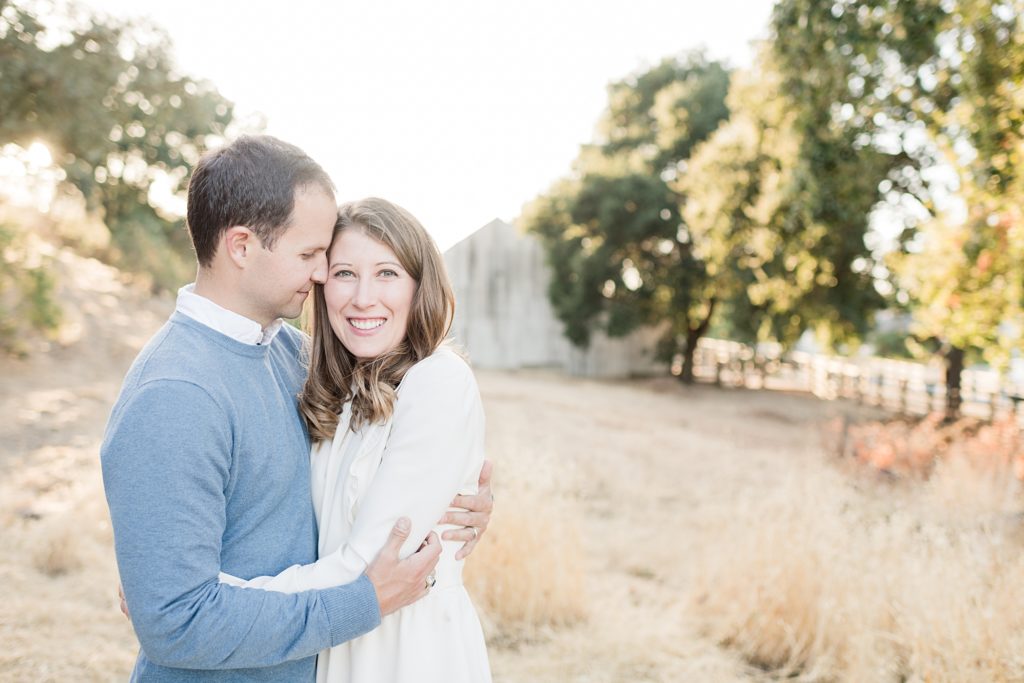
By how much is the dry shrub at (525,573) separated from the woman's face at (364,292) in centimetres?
277

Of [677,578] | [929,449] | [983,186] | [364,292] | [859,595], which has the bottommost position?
[677,578]

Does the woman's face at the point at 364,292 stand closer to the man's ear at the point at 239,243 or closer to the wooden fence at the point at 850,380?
the man's ear at the point at 239,243

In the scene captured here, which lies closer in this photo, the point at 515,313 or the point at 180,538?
the point at 180,538

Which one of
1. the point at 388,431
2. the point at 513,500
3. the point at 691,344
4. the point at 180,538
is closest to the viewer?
the point at 180,538

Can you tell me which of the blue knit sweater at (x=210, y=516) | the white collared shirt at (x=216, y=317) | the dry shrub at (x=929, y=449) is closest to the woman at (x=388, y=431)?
the blue knit sweater at (x=210, y=516)

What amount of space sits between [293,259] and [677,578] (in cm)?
483

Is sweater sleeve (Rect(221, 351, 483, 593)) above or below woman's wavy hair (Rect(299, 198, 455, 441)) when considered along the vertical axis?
below

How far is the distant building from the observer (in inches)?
749

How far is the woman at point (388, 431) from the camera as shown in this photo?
5.74ft

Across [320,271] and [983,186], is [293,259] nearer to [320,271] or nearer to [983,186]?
[320,271]

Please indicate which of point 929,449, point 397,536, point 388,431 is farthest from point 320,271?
point 929,449

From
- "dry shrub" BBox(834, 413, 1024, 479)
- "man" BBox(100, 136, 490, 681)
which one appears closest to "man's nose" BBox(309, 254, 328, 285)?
"man" BBox(100, 136, 490, 681)

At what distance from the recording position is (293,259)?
1785 millimetres

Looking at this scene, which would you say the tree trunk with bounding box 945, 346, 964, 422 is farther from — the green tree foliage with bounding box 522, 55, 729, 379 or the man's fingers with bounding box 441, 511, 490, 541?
the man's fingers with bounding box 441, 511, 490, 541
